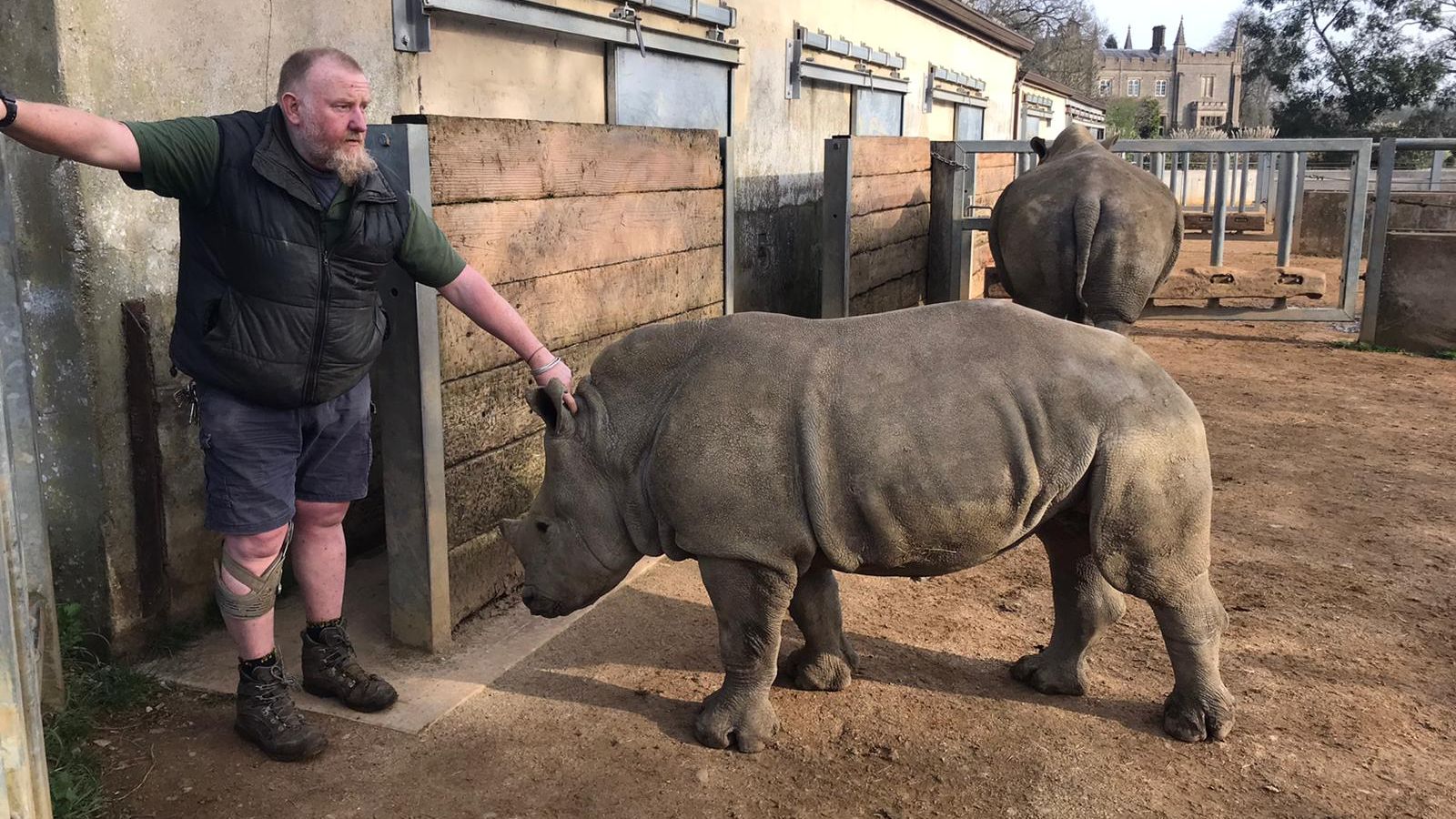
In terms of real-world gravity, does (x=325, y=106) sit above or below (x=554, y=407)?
above

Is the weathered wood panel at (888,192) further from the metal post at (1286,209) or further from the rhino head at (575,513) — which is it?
the rhino head at (575,513)

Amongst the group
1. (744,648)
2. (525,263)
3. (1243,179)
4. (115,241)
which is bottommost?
(744,648)

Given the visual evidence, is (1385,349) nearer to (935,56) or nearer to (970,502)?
(935,56)

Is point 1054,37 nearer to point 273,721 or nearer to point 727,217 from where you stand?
point 727,217

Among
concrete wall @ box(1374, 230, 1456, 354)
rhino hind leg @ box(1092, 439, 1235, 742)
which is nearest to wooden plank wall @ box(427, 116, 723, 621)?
rhino hind leg @ box(1092, 439, 1235, 742)

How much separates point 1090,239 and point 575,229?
3.83 metres

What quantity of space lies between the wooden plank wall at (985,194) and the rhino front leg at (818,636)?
26.5 feet

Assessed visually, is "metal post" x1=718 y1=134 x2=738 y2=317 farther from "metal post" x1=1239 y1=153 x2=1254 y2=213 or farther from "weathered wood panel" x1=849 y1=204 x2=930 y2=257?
"metal post" x1=1239 y1=153 x2=1254 y2=213

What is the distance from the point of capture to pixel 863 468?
11.2 feet

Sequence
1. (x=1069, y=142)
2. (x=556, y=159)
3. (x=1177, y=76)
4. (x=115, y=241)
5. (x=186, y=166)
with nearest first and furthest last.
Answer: (x=186, y=166), (x=115, y=241), (x=556, y=159), (x=1069, y=142), (x=1177, y=76)

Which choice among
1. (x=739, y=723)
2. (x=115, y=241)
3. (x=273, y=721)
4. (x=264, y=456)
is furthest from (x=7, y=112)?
(x=739, y=723)

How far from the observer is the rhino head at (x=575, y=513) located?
3.69 metres

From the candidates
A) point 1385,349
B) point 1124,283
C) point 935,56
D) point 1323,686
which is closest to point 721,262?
point 1124,283

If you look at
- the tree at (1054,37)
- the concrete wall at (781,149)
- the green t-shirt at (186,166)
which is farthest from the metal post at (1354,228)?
the tree at (1054,37)
